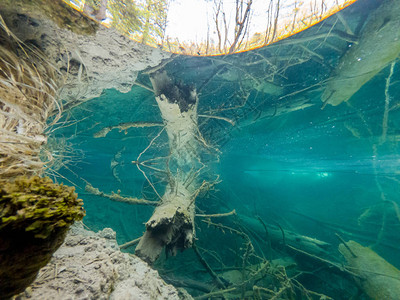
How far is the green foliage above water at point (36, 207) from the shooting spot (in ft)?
2.35

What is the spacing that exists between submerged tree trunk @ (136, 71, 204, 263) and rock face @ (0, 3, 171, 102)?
0.89m

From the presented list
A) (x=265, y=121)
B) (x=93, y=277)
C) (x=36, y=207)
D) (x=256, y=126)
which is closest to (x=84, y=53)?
(x=36, y=207)

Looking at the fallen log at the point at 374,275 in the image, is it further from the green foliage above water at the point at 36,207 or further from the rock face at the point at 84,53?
the rock face at the point at 84,53

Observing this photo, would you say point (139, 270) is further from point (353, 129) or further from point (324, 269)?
point (353, 129)

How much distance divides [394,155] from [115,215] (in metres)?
27.9

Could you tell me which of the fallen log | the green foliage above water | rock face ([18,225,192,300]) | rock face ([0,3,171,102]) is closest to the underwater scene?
the fallen log

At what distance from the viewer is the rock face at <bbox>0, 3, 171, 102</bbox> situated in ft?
7.91

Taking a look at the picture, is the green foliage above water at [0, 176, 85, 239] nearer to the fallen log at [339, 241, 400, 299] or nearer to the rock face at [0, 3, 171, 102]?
the rock face at [0, 3, 171, 102]

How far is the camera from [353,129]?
10.8 metres

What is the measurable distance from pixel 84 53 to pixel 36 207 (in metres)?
3.88

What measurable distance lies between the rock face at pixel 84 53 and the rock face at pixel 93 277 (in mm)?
1921

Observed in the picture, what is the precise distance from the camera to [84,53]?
3.41 metres

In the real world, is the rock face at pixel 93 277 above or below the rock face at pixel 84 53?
below

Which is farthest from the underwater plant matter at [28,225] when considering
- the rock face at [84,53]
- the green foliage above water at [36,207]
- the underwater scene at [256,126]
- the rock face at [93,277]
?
the rock face at [84,53]
